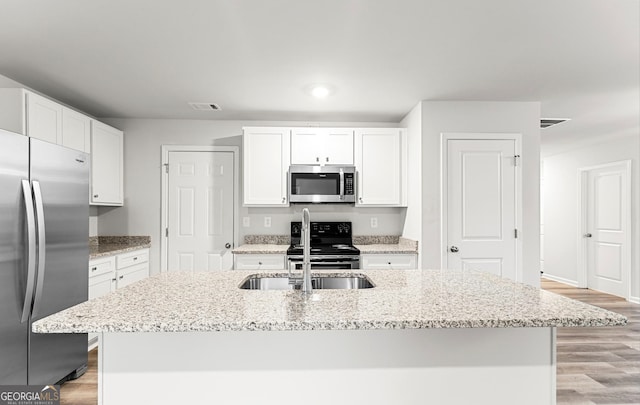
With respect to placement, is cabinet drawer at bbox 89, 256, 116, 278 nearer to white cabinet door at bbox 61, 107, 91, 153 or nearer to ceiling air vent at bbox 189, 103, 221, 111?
white cabinet door at bbox 61, 107, 91, 153

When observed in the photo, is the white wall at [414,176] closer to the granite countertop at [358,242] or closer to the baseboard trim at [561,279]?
the granite countertop at [358,242]

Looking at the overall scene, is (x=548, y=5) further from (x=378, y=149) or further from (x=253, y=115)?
(x=253, y=115)

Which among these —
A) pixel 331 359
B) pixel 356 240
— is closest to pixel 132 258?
pixel 356 240

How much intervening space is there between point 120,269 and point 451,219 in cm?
322

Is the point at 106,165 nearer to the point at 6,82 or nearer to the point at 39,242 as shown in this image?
the point at 6,82

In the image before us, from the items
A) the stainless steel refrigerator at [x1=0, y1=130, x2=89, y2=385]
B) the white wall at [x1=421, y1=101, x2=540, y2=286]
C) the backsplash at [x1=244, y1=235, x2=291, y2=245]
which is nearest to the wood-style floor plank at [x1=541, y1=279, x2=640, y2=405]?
the white wall at [x1=421, y1=101, x2=540, y2=286]

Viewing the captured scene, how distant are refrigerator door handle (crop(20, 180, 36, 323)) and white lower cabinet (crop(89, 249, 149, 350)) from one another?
0.66 meters

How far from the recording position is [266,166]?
13.4ft

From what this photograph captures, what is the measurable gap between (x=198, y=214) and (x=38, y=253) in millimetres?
2101

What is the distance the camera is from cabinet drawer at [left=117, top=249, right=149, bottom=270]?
12.0 feet

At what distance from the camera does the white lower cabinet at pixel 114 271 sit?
3.20 meters

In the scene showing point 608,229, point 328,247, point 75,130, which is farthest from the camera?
point 608,229

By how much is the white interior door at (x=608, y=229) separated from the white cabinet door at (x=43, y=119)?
22.3 ft

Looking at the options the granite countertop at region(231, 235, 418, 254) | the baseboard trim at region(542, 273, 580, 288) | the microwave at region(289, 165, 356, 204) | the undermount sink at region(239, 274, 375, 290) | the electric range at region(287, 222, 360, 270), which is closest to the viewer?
the undermount sink at region(239, 274, 375, 290)
